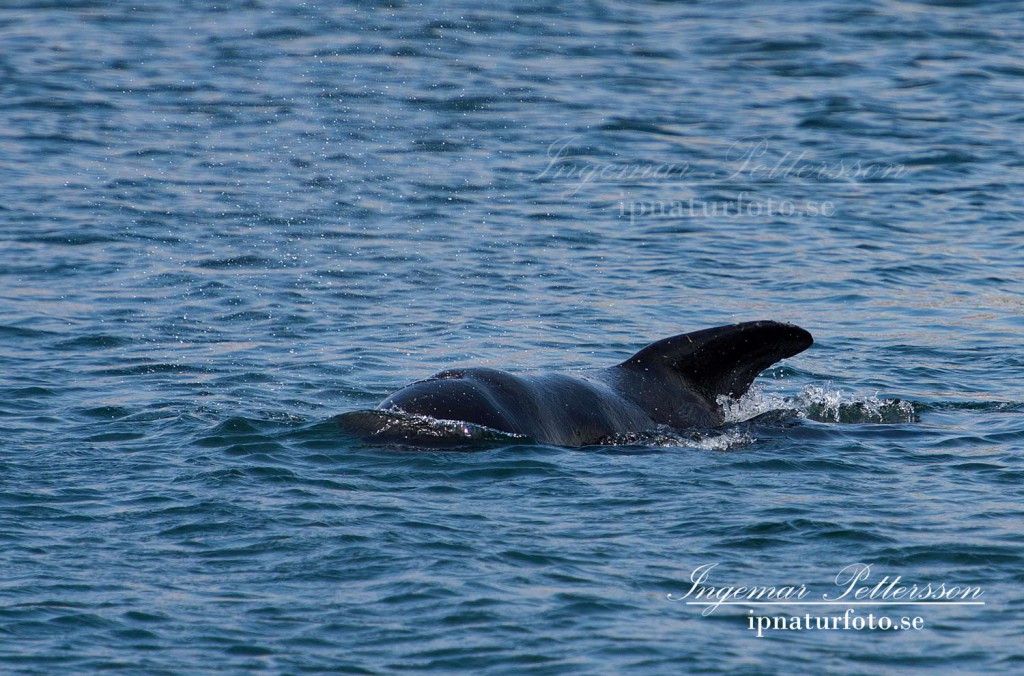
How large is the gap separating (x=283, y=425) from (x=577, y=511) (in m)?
2.93

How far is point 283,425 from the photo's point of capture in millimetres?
11508

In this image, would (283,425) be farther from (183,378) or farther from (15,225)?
(15,225)

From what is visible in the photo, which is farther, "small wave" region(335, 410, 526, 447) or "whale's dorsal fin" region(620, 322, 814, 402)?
"whale's dorsal fin" region(620, 322, 814, 402)

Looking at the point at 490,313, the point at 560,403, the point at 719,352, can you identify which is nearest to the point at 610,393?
the point at 560,403

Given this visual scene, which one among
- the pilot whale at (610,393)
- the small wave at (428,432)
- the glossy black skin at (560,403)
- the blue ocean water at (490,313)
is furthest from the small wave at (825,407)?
the small wave at (428,432)

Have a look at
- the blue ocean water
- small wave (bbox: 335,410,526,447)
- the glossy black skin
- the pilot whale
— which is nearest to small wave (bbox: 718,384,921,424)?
the blue ocean water

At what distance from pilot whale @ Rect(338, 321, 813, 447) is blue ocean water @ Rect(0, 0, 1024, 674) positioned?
262 millimetres

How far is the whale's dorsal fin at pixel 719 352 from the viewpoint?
38.6ft

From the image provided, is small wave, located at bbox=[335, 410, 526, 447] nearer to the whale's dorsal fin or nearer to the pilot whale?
the pilot whale

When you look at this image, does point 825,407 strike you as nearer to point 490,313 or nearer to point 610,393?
point 610,393

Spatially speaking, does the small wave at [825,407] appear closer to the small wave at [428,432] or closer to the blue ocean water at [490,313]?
the blue ocean water at [490,313]

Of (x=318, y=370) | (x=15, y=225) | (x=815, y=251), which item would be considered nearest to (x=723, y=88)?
(x=815, y=251)

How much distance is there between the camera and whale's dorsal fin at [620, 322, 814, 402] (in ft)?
38.6

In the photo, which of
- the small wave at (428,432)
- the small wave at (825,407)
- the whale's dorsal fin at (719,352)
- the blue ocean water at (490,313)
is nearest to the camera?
the blue ocean water at (490,313)
